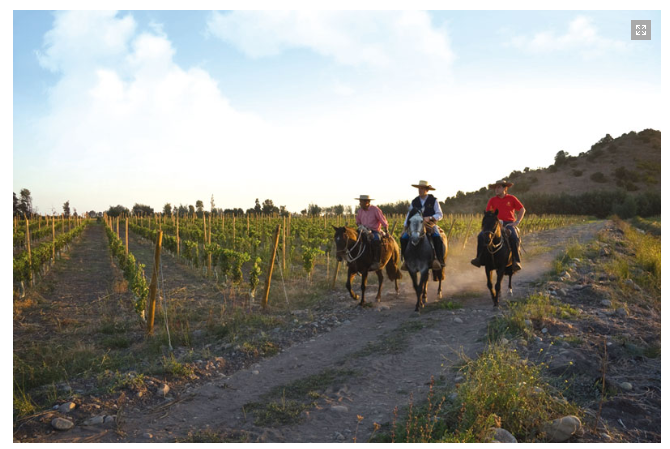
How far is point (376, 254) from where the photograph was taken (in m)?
9.30

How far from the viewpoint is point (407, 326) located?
24.4ft

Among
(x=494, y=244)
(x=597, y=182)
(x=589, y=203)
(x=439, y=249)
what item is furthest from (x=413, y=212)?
(x=597, y=182)

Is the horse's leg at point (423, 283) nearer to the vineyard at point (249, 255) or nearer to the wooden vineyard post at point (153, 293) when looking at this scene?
the vineyard at point (249, 255)

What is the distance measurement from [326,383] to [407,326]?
263 centimetres

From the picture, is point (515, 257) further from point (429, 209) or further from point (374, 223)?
point (374, 223)

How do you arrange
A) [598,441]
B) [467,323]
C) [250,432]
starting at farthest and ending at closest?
[467,323] < [250,432] < [598,441]

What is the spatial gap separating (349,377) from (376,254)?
13.9 feet

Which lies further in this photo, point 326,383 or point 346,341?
point 346,341

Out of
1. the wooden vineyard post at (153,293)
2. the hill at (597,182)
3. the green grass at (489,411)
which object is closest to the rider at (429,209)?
the green grass at (489,411)

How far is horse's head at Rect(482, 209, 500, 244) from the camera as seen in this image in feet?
26.2

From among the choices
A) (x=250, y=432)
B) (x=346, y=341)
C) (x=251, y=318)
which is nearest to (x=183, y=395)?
(x=250, y=432)

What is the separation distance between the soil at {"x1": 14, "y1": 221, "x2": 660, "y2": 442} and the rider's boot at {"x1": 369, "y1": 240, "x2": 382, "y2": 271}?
3.00 feet

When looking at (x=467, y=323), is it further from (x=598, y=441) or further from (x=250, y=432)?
(x=250, y=432)

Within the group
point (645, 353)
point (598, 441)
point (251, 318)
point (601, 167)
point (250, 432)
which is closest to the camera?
point (598, 441)
